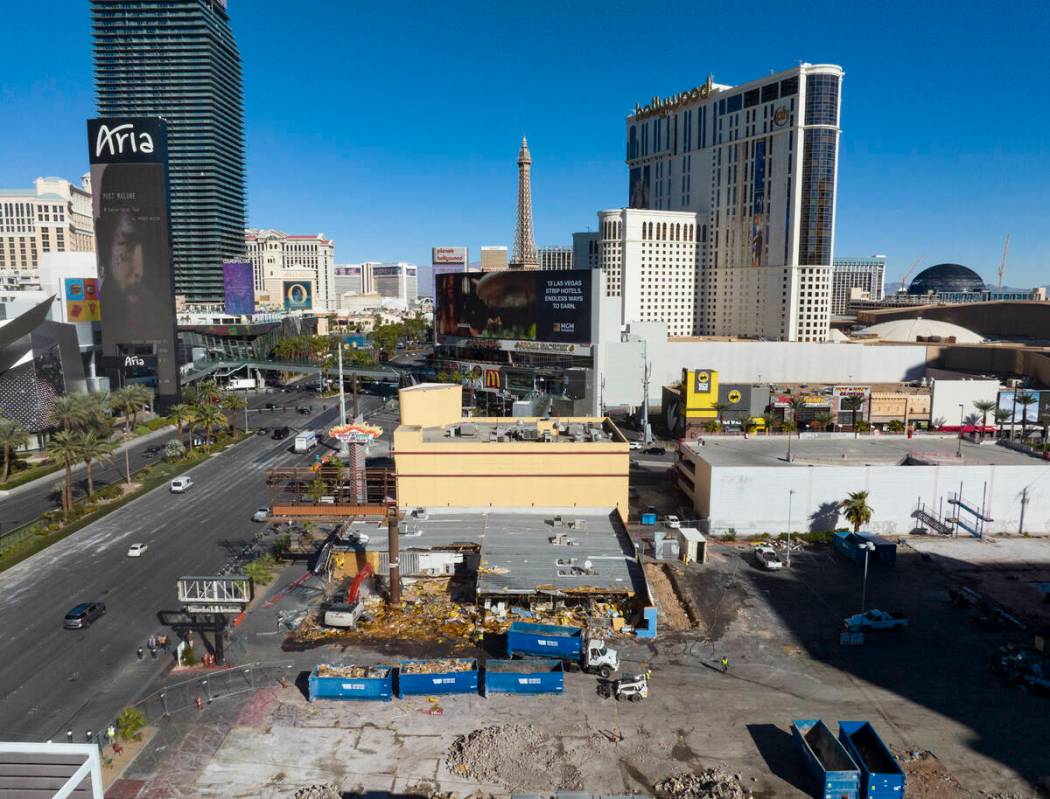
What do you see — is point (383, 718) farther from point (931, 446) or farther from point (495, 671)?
point (931, 446)

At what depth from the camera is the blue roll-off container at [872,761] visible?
74.4 feet

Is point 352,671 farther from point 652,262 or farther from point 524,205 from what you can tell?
point 524,205

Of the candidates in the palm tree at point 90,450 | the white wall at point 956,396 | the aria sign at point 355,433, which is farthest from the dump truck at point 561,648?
the white wall at point 956,396

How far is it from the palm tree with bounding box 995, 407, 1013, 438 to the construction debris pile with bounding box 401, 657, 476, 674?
240ft

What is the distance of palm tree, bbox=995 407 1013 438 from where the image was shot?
3056 inches

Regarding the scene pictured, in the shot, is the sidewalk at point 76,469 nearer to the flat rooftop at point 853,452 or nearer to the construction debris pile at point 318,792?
the construction debris pile at point 318,792

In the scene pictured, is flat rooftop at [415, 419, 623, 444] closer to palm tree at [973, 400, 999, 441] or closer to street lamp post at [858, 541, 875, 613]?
street lamp post at [858, 541, 875, 613]

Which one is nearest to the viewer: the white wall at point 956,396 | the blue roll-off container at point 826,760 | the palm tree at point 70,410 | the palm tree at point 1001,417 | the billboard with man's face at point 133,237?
the blue roll-off container at point 826,760

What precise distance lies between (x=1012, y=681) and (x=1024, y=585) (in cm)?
1402

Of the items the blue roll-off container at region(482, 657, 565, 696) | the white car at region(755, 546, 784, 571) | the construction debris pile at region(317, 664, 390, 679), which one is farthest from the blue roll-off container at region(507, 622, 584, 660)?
the white car at region(755, 546, 784, 571)

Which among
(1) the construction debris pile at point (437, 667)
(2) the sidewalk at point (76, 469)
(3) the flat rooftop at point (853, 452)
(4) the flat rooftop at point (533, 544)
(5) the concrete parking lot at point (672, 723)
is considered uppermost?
(3) the flat rooftop at point (853, 452)

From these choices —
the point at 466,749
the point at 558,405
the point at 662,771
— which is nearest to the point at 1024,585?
the point at 662,771

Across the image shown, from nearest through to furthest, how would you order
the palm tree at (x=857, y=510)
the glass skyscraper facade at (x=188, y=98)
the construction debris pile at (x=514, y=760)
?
the construction debris pile at (x=514, y=760), the palm tree at (x=857, y=510), the glass skyscraper facade at (x=188, y=98)

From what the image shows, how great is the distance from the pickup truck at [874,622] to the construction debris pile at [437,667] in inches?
740
